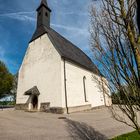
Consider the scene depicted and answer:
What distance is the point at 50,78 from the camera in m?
17.0

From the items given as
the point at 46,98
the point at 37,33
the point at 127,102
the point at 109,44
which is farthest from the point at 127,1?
the point at 37,33

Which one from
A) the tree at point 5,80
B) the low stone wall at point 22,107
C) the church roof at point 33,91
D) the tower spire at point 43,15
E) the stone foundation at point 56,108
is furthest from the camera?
the tree at point 5,80

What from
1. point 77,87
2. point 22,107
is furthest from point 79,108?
point 22,107

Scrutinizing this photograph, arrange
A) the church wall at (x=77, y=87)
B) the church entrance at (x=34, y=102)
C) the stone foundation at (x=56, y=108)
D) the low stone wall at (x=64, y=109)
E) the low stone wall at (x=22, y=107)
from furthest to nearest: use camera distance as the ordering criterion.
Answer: the low stone wall at (x=22, y=107) < the church entrance at (x=34, y=102) < the church wall at (x=77, y=87) < the stone foundation at (x=56, y=108) < the low stone wall at (x=64, y=109)

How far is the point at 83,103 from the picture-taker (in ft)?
61.2

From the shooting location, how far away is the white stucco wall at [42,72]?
1617 centimetres

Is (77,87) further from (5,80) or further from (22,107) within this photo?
(5,80)

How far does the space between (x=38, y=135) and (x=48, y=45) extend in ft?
42.2

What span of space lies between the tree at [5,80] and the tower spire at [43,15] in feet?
55.8

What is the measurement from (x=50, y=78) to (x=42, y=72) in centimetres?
182

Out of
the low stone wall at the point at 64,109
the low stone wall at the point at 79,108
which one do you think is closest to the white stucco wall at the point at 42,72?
the low stone wall at the point at 64,109

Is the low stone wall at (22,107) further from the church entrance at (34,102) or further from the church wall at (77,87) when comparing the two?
the church wall at (77,87)

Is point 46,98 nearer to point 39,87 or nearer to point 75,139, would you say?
point 39,87

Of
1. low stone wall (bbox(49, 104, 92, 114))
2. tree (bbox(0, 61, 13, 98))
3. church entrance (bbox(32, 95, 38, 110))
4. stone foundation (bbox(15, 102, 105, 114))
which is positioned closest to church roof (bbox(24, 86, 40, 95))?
church entrance (bbox(32, 95, 38, 110))
